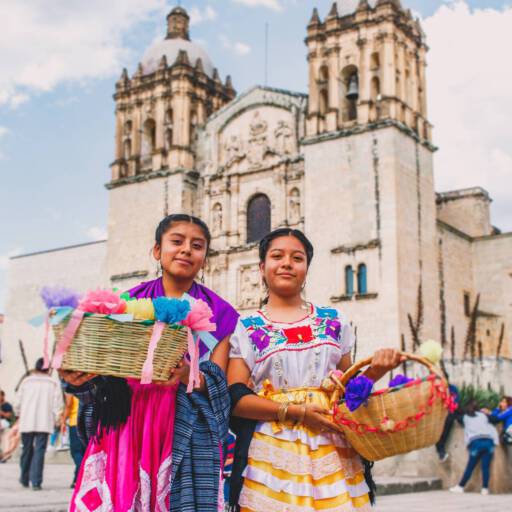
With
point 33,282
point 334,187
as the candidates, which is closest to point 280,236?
point 334,187

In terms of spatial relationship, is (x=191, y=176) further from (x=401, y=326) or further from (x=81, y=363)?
(x=81, y=363)

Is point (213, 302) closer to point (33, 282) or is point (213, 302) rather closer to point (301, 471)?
point (301, 471)

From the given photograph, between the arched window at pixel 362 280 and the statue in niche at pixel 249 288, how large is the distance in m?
3.71

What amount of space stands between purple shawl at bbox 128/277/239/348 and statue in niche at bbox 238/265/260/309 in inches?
793

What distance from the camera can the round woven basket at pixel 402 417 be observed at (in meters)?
2.95

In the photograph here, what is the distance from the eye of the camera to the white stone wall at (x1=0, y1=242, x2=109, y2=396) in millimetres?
A: 29203

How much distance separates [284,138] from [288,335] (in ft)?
70.2

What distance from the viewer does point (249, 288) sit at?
2433cm

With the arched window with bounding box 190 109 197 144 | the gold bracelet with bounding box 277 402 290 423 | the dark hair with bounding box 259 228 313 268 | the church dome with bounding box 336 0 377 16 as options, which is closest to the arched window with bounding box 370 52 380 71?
the church dome with bounding box 336 0 377 16

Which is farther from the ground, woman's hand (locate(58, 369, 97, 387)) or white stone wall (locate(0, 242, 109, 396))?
white stone wall (locate(0, 242, 109, 396))

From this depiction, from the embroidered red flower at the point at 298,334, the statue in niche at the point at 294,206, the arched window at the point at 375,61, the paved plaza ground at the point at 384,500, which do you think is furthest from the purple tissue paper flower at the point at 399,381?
the arched window at the point at 375,61

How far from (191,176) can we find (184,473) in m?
23.3

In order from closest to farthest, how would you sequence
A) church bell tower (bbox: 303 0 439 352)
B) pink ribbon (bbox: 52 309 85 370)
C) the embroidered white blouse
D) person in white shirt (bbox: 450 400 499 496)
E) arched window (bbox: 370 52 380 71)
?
pink ribbon (bbox: 52 309 85 370) < the embroidered white blouse < person in white shirt (bbox: 450 400 499 496) < church bell tower (bbox: 303 0 439 352) < arched window (bbox: 370 52 380 71)

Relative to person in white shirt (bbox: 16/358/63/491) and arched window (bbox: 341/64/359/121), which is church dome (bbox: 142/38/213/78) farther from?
person in white shirt (bbox: 16/358/63/491)
